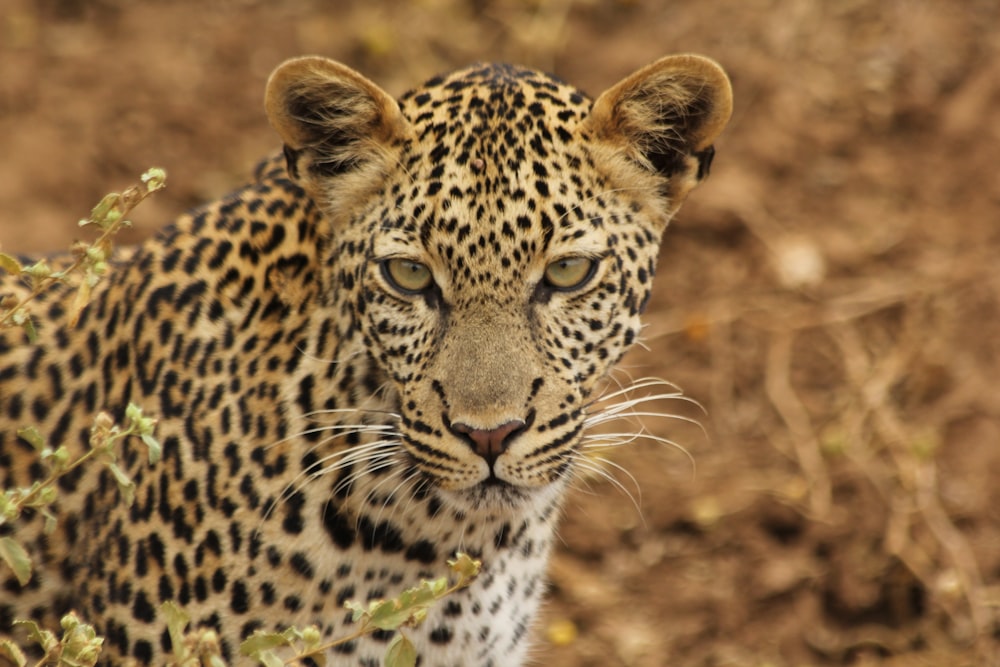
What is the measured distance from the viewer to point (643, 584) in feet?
23.6

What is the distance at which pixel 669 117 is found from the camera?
4.56m

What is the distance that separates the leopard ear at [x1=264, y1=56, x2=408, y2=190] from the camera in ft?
14.3

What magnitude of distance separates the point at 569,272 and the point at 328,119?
0.89 metres

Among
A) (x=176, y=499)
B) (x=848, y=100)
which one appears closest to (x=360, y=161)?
(x=176, y=499)

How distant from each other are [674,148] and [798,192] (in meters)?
4.60

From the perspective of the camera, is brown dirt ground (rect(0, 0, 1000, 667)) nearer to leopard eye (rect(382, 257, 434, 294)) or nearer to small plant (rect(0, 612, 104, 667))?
leopard eye (rect(382, 257, 434, 294))

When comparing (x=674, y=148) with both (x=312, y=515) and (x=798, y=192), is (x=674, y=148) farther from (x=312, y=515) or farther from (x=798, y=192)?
(x=798, y=192)

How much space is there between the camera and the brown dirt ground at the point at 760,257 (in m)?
6.95

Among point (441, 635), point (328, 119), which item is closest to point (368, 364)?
point (328, 119)

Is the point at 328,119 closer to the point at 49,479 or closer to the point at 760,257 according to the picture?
the point at 49,479

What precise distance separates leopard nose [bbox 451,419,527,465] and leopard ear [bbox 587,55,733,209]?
96 centimetres

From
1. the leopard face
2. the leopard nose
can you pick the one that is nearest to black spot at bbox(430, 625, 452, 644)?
the leopard face

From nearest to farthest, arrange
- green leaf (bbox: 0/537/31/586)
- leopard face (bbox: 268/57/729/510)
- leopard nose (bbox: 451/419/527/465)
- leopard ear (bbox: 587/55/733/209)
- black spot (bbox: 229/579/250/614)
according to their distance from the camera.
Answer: green leaf (bbox: 0/537/31/586) → leopard nose (bbox: 451/419/527/465) → leopard face (bbox: 268/57/729/510) → leopard ear (bbox: 587/55/733/209) → black spot (bbox: 229/579/250/614)

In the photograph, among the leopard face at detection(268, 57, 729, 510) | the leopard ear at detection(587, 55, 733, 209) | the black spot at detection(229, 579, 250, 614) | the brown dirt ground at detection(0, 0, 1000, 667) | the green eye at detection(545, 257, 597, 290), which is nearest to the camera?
the leopard face at detection(268, 57, 729, 510)
